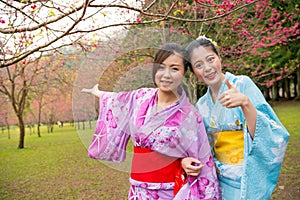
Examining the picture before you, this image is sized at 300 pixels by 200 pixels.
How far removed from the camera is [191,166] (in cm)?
169

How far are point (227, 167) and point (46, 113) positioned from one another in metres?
26.2

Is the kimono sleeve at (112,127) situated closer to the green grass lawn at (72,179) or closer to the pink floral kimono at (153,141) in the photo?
the pink floral kimono at (153,141)

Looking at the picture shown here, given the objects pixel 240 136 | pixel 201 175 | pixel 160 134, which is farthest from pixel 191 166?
pixel 240 136

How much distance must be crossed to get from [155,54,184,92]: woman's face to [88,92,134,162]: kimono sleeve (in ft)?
0.80

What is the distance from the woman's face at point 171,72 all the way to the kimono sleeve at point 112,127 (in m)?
0.24

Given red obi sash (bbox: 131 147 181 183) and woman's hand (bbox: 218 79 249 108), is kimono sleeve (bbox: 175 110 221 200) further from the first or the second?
woman's hand (bbox: 218 79 249 108)

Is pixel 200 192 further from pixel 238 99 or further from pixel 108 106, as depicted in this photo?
pixel 108 106

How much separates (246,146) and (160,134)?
0.45 m

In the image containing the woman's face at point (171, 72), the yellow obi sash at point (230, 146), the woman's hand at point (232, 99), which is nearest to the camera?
the woman's hand at point (232, 99)

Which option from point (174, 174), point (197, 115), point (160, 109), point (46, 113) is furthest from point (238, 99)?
point (46, 113)

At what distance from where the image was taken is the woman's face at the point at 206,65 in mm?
1683

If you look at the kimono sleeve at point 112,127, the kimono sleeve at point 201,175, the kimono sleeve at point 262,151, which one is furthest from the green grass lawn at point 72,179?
the kimono sleeve at point 262,151

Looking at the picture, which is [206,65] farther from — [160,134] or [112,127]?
[112,127]

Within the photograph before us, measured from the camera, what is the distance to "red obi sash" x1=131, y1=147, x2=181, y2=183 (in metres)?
1.73
